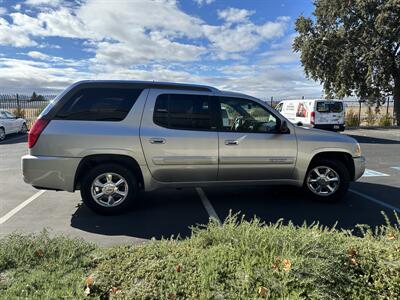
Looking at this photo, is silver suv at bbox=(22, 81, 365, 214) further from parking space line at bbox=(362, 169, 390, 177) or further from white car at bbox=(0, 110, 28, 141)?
white car at bbox=(0, 110, 28, 141)

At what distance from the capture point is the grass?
2.70 m

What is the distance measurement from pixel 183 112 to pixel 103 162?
1428 mm

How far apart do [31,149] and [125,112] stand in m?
1.43

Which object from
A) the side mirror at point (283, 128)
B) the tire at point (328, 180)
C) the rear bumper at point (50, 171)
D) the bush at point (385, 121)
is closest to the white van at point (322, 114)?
the bush at point (385, 121)

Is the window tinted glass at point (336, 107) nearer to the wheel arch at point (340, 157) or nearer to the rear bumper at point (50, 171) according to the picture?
the wheel arch at point (340, 157)

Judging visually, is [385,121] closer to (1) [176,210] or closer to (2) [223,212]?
(2) [223,212]

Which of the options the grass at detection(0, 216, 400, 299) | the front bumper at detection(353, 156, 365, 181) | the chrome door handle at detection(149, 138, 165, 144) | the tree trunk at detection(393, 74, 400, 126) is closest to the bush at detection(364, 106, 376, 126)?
the tree trunk at detection(393, 74, 400, 126)

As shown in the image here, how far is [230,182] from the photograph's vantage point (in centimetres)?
576

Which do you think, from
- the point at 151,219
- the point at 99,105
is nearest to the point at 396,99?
the point at 151,219

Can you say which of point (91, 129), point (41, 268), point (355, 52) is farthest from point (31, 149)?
point (355, 52)

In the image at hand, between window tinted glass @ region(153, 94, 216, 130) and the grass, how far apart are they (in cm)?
238

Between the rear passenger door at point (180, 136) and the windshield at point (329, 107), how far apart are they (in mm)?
13666

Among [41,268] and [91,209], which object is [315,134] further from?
[41,268]

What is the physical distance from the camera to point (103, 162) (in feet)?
17.5
